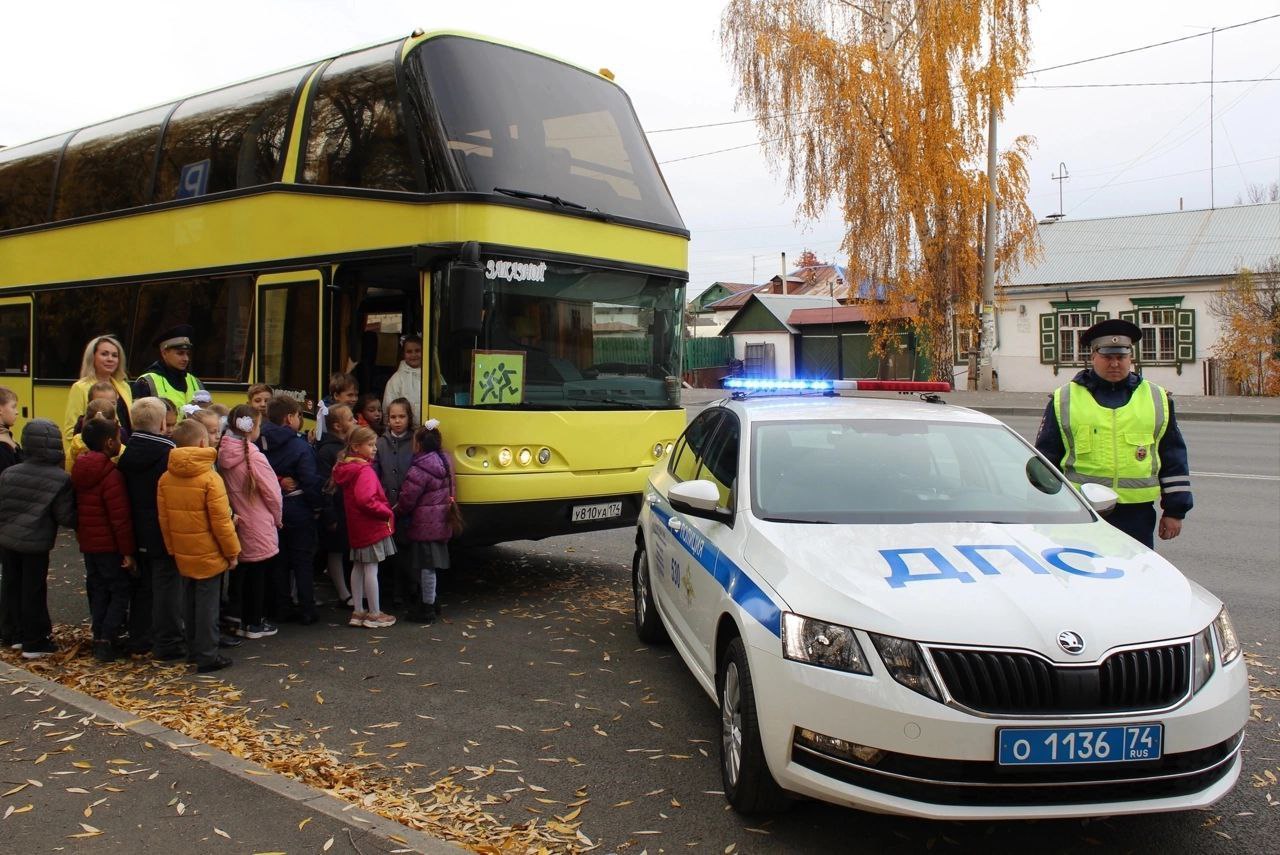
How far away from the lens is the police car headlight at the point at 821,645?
139 inches

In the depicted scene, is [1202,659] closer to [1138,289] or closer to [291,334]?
[291,334]

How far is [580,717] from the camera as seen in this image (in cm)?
524

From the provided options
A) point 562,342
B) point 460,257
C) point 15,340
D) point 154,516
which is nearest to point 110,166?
point 15,340

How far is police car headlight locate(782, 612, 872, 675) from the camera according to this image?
11.6 feet

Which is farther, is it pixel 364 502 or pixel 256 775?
pixel 364 502

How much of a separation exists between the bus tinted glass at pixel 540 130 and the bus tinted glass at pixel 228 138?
1718 mm

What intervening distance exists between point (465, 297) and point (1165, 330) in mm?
33349

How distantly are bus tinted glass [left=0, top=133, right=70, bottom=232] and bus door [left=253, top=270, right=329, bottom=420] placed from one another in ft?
14.9

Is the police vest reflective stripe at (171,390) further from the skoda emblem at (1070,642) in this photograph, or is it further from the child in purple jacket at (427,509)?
the skoda emblem at (1070,642)

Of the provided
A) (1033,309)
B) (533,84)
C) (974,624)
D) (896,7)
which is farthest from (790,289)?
(974,624)

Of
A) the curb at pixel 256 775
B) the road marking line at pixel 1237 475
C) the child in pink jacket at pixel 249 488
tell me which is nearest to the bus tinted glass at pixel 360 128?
the child in pink jacket at pixel 249 488

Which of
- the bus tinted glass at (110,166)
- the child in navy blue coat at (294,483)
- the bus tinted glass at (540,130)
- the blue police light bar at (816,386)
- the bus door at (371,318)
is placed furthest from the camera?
the bus tinted glass at (110,166)

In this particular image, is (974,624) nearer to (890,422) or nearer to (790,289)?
(890,422)

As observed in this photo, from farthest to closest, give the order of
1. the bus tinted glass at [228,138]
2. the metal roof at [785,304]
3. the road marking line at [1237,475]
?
1. the metal roof at [785,304]
2. the road marking line at [1237,475]
3. the bus tinted glass at [228,138]
